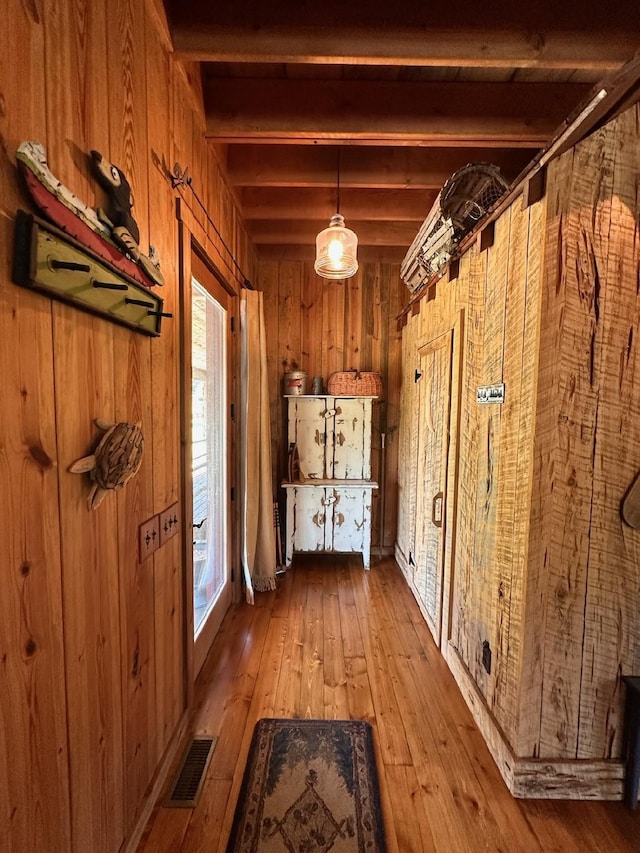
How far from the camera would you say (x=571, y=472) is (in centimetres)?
136

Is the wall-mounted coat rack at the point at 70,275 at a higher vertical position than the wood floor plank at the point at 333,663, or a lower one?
higher

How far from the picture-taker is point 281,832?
1262 mm

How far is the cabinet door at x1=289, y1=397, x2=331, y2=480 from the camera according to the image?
323cm

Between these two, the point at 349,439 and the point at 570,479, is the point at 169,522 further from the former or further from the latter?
the point at 349,439

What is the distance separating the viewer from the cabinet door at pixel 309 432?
3.23 metres

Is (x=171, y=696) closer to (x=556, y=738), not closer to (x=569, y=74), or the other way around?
(x=556, y=738)

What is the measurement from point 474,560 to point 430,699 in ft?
2.39

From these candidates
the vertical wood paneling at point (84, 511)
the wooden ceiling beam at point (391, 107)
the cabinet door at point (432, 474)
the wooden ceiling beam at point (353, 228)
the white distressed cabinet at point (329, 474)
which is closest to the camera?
the vertical wood paneling at point (84, 511)

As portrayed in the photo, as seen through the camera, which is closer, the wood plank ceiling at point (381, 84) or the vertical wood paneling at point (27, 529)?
the vertical wood paneling at point (27, 529)

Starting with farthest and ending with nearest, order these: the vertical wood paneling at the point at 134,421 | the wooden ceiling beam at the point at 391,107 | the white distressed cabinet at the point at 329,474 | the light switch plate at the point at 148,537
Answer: the white distressed cabinet at the point at 329,474 → the wooden ceiling beam at the point at 391,107 → the light switch plate at the point at 148,537 → the vertical wood paneling at the point at 134,421

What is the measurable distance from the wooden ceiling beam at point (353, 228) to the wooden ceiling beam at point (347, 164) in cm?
74

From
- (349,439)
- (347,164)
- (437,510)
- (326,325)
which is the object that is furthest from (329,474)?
(347,164)

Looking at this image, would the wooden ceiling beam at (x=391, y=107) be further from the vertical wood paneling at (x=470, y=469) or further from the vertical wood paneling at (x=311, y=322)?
the vertical wood paneling at (x=311, y=322)

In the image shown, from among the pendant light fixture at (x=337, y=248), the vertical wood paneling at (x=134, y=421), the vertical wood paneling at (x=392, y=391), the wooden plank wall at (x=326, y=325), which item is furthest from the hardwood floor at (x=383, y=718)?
the pendant light fixture at (x=337, y=248)
